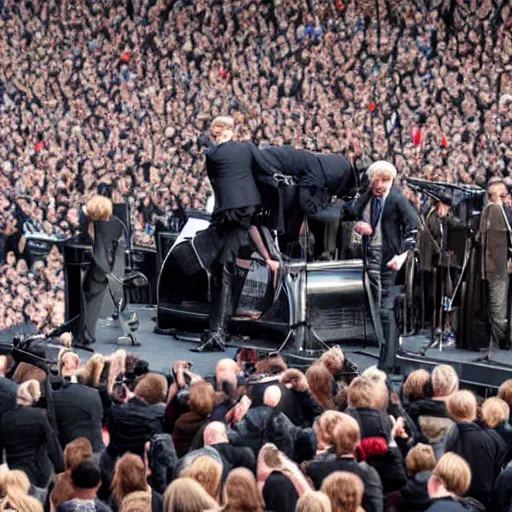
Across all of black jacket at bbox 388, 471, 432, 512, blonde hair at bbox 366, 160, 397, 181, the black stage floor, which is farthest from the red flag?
black jacket at bbox 388, 471, 432, 512

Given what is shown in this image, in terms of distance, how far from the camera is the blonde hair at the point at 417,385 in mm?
7598

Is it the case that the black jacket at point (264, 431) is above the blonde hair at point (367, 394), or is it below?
below

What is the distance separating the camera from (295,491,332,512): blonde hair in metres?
5.24

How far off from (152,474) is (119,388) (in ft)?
3.63

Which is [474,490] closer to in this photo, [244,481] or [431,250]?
[244,481]

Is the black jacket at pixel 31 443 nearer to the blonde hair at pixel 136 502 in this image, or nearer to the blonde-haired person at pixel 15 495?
the blonde-haired person at pixel 15 495

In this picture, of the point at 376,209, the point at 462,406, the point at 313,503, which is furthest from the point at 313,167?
the point at 313,503

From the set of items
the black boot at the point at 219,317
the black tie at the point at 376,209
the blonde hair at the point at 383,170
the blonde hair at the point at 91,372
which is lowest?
the black boot at the point at 219,317

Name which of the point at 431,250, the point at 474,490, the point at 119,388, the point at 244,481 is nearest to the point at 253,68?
the point at 431,250

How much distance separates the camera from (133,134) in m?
18.6

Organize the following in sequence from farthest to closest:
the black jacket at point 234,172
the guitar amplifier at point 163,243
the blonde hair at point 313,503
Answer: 1. the guitar amplifier at point 163,243
2. the black jacket at point 234,172
3. the blonde hair at point 313,503

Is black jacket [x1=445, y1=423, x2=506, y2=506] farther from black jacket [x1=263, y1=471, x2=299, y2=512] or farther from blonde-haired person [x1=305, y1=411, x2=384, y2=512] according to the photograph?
black jacket [x1=263, y1=471, x2=299, y2=512]

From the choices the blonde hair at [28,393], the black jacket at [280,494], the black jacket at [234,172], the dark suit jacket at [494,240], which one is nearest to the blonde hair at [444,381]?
the black jacket at [280,494]

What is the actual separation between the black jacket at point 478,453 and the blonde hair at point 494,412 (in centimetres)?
13
